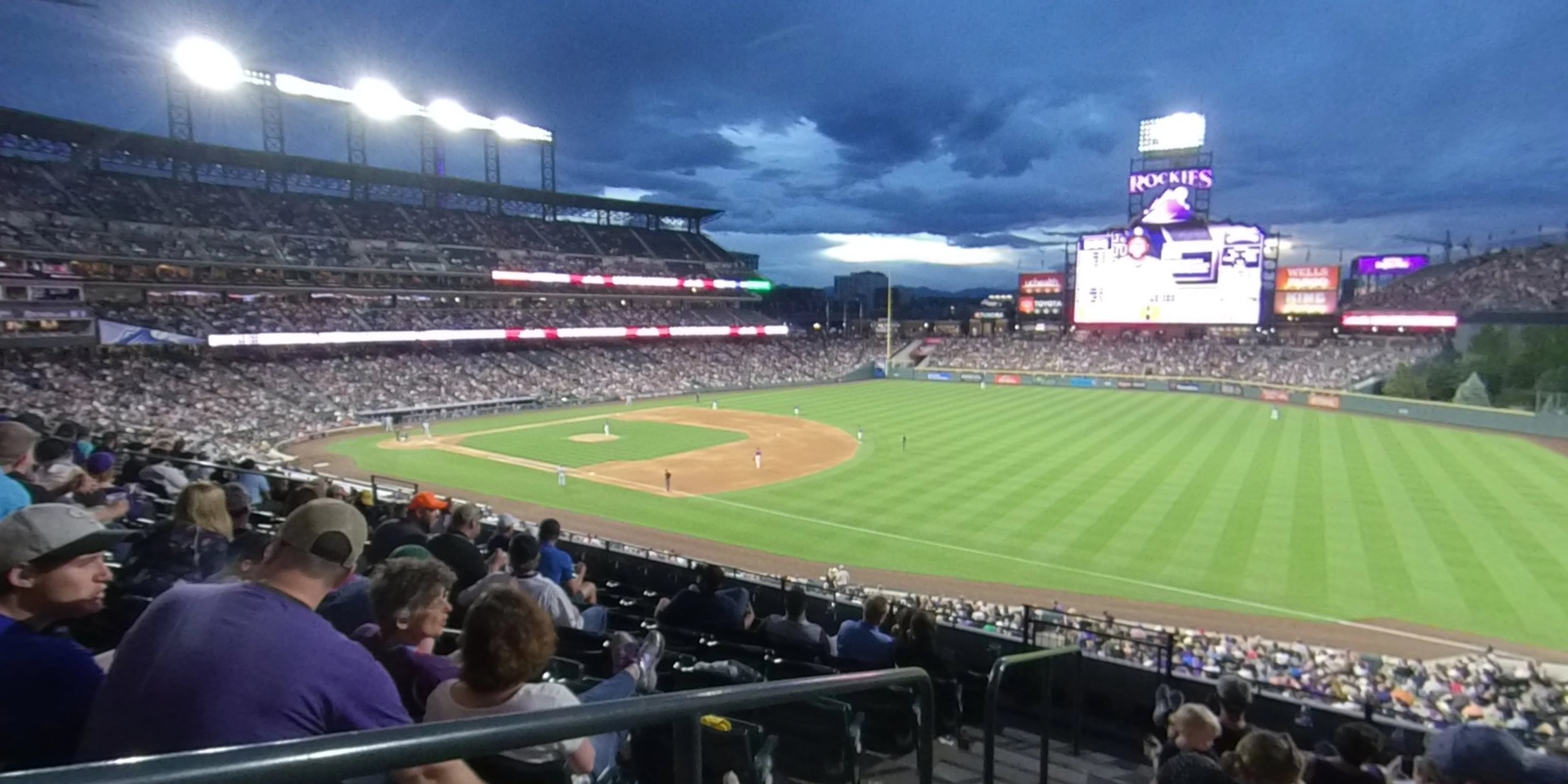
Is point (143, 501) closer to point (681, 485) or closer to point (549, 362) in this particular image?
point (681, 485)

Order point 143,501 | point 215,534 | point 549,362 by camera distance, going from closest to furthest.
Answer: point 215,534 < point 143,501 < point 549,362

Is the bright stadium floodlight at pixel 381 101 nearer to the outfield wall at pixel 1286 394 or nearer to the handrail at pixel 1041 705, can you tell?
the outfield wall at pixel 1286 394

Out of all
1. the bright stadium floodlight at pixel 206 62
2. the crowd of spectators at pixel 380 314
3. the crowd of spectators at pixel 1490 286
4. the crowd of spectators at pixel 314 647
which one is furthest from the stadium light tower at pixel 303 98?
the crowd of spectators at pixel 1490 286

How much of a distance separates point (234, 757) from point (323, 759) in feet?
0.40

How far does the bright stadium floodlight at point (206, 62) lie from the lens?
45.1 meters

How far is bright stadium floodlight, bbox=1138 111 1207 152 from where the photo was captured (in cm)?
6931

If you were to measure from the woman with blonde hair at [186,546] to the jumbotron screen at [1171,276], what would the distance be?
2700 inches

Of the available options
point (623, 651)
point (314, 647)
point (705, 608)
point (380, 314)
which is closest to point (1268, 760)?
point (623, 651)

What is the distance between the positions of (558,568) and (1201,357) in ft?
236

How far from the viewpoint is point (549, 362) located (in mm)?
62156

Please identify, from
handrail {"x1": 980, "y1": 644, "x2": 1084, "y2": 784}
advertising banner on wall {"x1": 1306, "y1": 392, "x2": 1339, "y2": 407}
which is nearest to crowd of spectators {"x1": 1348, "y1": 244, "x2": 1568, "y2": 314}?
advertising banner on wall {"x1": 1306, "y1": 392, "x2": 1339, "y2": 407}

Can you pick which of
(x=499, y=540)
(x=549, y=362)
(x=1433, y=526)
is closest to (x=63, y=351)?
(x=549, y=362)

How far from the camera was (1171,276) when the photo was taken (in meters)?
65.1

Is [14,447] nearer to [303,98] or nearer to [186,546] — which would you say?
[186,546]
